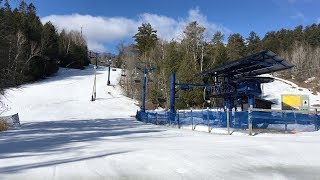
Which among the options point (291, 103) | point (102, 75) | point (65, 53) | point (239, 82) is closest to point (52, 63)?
point (102, 75)

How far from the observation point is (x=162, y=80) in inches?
2864

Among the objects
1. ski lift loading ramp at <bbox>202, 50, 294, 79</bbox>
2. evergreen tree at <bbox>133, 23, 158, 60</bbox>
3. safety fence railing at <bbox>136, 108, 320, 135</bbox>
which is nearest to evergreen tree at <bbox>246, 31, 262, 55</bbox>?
evergreen tree at <bbox>133, 23, 158, 60</bbox>

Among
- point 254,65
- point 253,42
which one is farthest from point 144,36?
point 254,65

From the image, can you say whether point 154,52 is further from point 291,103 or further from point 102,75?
point 291,103

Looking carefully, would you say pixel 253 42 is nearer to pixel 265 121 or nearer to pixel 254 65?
pixel 254 65

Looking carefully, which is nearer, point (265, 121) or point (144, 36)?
point (265, 121)

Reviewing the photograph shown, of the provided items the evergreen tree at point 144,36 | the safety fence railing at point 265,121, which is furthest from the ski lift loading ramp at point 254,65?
the evergreen tree at point 144,36

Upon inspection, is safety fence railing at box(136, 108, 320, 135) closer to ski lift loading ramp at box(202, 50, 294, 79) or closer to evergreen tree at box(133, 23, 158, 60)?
ski lift loading ramp at box(202, 50, 294, 79)

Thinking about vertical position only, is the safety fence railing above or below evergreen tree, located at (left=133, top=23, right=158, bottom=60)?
below

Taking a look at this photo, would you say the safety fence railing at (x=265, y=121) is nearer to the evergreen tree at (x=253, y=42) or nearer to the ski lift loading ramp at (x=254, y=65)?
the ski lift loading ramp at (x=254, y=65)

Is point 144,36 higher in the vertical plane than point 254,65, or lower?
higher

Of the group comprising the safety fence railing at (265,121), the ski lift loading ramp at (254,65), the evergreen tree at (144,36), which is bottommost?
the safety fence railing at (265,121)

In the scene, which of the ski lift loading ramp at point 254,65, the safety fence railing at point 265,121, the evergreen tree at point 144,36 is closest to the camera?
the safety fence railing at point 265,121

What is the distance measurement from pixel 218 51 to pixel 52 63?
3818 centimetres
